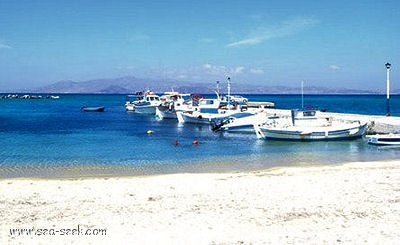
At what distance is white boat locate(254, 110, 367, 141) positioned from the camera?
38.0 meters

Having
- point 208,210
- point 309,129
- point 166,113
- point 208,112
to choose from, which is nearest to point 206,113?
point 208,112

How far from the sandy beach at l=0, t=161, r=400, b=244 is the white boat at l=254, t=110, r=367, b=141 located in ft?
60.3

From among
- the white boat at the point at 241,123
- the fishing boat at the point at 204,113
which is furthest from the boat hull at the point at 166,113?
the white boat at the point at 241,123

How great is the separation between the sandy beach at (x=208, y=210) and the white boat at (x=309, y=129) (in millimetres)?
18384

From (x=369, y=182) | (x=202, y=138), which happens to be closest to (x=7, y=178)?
(x=369, y=182)

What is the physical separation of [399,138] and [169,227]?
25442 millimetres

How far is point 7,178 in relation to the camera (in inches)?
848

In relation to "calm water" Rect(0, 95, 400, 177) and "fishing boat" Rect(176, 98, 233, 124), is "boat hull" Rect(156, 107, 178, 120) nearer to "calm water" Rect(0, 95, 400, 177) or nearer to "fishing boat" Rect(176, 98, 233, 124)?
"fishing boat" Rect(176, 98, 233, 124)

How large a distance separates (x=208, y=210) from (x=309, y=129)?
1040 inches

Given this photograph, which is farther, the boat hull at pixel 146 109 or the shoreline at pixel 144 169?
the boat hull at pixel 146 109

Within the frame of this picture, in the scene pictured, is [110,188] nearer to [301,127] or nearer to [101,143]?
[101,143]

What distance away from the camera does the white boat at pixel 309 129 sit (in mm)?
37969

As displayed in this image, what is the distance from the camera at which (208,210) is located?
44.4ft

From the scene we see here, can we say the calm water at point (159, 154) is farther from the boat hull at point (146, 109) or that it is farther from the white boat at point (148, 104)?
the white boat at point (148, 104)
